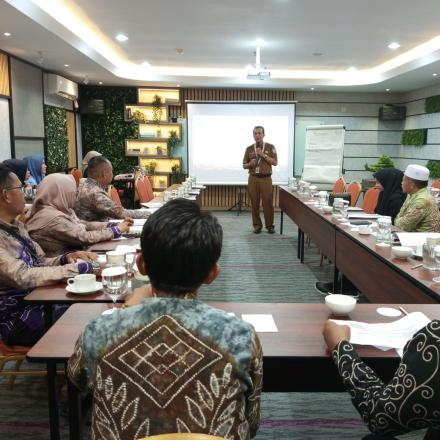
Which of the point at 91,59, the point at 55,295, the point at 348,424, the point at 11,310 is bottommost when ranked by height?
the point at 348,424

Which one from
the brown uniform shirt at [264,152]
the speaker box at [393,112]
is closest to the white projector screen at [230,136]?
the speaker box at [393,112]

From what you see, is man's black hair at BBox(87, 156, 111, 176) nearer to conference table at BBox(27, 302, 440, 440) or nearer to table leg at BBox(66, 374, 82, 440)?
conference table at BBox(27, 302, 440, 440)

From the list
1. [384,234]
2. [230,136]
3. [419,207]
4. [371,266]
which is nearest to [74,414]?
[371,266]

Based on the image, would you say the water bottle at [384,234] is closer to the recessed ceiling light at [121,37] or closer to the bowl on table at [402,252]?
the bowl on table at [402,252]

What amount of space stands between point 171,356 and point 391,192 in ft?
13.5

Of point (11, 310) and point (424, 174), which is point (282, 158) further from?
point (11, 310)

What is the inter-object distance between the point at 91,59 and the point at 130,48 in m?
0.73

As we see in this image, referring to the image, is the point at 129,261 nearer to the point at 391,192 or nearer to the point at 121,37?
the point at 391,192

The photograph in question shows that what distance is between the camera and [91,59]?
21.8 ft

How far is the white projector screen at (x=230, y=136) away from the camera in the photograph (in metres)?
9.73

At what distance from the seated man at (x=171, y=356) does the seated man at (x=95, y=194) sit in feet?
8.94

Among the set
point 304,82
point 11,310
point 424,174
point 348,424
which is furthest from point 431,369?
point 304,82

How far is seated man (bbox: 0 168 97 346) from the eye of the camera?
2.10 meters

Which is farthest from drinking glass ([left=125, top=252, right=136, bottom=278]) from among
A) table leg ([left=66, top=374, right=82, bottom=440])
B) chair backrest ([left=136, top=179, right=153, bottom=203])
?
chair backrest ([left=136, top=179, right=153, bottom=203])
